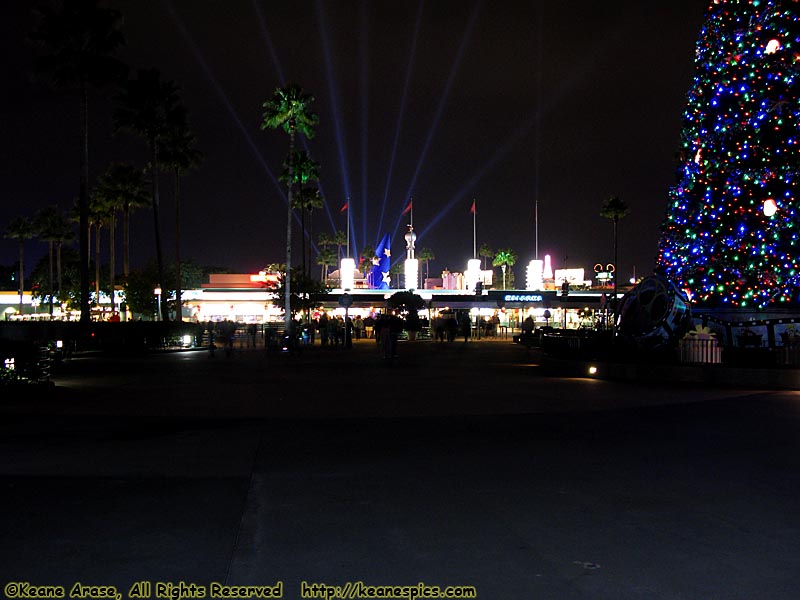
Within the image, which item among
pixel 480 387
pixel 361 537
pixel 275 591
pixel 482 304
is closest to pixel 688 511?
pixel 361 537

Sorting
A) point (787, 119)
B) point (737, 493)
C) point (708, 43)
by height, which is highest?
point (708, 43)

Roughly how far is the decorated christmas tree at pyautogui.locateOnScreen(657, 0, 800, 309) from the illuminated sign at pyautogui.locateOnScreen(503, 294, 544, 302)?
60.6 m

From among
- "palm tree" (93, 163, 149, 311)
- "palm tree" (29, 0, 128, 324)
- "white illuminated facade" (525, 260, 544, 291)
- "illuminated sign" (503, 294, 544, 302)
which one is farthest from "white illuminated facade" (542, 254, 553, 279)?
"palm tree" (29, 0, 128, 324)

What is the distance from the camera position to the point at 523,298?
303 ft

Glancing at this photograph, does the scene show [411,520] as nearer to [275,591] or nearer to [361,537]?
[361,537]

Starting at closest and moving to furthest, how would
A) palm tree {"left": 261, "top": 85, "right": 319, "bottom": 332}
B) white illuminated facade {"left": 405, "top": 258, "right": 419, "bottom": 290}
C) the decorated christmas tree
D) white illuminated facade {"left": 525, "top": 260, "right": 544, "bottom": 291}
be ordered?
the decorated christmas tree → palm tree {"left": 261, "top": 85, "right": 319, "bottom": 332} → white illuminated facade {"left": 405, "top": 258, "right": 419, "bottom": 290} → white illuminated facade {"left": 525, "top": 260, "right": 544, "bottom": 291}

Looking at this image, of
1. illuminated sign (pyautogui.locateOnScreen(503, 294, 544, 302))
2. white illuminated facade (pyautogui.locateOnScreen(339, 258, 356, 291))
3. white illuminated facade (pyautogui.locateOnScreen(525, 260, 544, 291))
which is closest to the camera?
illuminated sign (pyautogui.locateOnScreen(503, 294, 544, 302))

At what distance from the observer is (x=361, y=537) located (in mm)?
7383

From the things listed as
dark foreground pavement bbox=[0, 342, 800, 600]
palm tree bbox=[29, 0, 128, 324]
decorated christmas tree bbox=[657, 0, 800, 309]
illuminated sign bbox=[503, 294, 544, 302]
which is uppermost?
palm tree bbox=[29, 0, 128, 324]

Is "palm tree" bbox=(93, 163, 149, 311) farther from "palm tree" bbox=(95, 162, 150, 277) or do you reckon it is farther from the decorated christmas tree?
the decorated christmas tree

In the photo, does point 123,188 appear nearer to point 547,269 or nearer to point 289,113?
point 289,113

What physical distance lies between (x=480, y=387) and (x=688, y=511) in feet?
44.4

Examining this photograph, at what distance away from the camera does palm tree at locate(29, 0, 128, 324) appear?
43.2 meters

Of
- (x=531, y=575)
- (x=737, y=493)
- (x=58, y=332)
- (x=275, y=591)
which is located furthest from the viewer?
(x=58, y=332)
